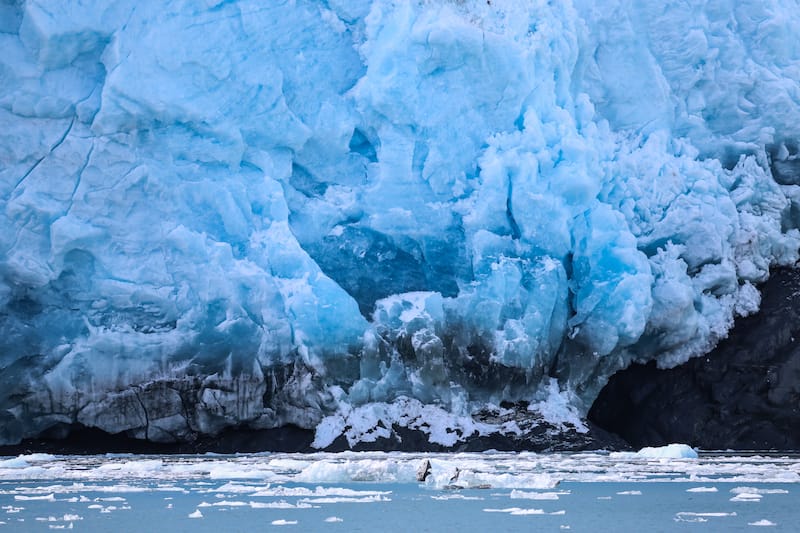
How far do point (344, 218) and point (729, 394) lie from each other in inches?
298

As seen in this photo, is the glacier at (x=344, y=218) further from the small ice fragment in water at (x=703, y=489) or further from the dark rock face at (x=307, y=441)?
the small ice fragment in water at (x=703, y=489)

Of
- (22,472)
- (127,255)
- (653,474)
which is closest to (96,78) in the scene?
(127,255)

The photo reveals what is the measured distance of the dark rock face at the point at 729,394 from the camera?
67.9 feet

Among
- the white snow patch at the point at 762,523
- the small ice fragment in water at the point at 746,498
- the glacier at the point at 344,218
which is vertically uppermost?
the glacier at the point at 344,218

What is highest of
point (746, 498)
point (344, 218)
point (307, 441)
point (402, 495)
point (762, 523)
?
point (344, 218)

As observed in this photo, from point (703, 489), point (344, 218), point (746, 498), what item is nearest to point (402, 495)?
point (703, 489)

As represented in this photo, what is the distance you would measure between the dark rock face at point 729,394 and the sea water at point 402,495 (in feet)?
11.7

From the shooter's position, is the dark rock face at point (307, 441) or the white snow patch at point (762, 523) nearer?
the white snow patch at point (762, 523)

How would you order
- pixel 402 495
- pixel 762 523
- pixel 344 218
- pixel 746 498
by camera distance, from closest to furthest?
pixel 762 523 < pixel 746 498 < pixel 402 495 < pixel 344 218

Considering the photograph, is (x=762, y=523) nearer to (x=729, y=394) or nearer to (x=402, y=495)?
(x=402, y=495)

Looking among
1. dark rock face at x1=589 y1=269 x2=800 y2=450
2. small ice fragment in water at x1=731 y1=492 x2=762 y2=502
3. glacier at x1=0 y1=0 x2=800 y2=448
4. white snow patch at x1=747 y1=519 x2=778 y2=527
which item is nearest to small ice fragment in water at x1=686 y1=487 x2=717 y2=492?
small ice fragment in water at x1=731 y1=492 x2=762 y2=502

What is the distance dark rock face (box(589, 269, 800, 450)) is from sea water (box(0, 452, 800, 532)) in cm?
356

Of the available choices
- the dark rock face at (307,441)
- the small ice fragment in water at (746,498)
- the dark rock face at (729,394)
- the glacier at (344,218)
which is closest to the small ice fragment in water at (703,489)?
the small ice fragment in water at (746,498)

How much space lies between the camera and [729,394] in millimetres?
20844
